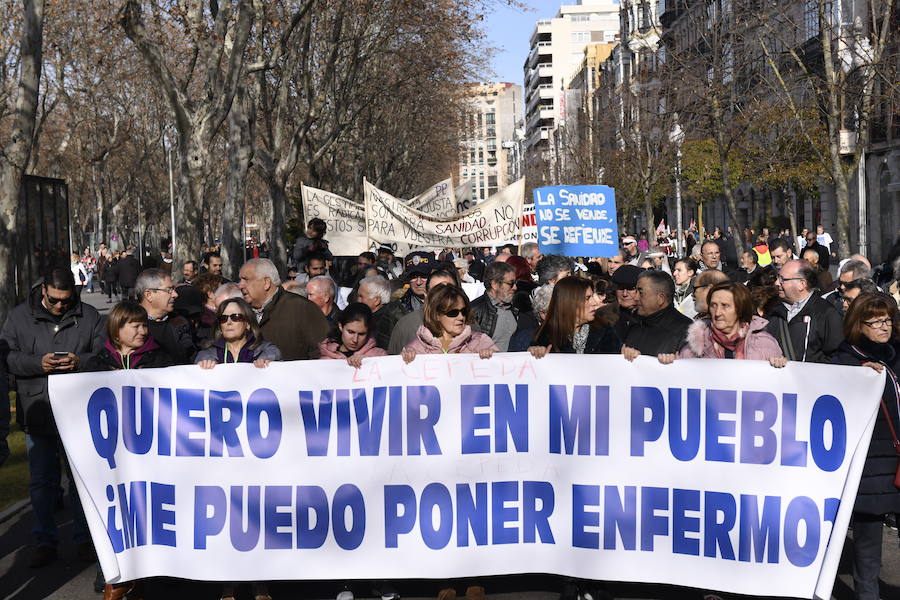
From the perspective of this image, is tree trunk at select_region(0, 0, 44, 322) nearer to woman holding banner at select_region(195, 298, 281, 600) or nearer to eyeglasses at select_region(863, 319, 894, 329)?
woman holding banner at select_region(195, 298, 281, 600)

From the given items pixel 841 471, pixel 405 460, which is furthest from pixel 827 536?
pixel 405 460

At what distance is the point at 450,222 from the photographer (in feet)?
52.6

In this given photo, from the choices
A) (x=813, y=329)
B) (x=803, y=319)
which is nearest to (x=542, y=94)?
(x=803, y=319)

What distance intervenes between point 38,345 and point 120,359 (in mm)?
815

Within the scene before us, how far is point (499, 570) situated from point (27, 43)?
349 inches

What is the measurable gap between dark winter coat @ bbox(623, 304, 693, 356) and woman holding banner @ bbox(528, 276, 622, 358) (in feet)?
1.77

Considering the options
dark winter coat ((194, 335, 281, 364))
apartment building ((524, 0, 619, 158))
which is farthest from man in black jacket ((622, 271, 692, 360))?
apartment building ((524, 0, 619, 158))

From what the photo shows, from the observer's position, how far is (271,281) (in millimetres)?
8438

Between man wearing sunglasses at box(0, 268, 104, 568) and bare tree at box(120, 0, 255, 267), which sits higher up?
bare tree at box(120, 0, 255, 267)

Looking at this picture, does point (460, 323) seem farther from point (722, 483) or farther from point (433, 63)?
point (433, 63)

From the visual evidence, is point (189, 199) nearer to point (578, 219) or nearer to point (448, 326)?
point (578, 219)

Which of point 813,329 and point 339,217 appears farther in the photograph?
point 339,217

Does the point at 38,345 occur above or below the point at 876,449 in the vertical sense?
above

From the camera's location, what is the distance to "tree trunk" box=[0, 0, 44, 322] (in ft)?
41.6
